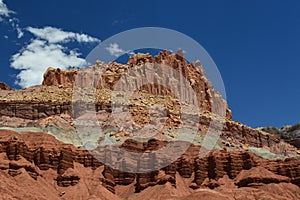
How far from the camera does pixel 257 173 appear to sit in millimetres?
100312

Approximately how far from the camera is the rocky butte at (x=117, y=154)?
92.6m

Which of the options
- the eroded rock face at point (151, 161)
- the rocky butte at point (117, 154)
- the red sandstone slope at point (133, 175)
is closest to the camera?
the red sandstone slope at point (133, 175)

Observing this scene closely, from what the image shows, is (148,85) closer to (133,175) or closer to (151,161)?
(151,161)

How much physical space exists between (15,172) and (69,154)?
670 inches

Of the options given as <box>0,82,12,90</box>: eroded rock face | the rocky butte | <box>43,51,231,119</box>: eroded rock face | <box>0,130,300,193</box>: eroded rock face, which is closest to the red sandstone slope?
<box>0,130,300,193</box>: eroded rock face

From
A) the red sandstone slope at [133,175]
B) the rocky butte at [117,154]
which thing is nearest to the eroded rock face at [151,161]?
the red sandstone slope at [133,175]

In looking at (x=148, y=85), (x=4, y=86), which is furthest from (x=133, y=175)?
(x=4, y=86)

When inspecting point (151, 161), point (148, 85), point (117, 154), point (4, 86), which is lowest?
point (151, 161)

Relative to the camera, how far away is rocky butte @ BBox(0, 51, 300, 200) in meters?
92.6

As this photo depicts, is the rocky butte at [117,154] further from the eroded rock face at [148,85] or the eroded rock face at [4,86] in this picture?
the eroded rock face at [4,86]

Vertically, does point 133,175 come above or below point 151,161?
below

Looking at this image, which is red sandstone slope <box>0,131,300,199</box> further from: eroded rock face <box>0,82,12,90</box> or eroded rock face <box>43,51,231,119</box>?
eroded rock face <box>0,82,12,90</box>

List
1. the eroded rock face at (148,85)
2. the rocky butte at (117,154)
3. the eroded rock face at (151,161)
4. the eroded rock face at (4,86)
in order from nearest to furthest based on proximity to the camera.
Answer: the rocky butte at (117,154)
the eroded rock face at (151,161)
the eroded rock face at (148,85)
the eroded rock face at (4,86)

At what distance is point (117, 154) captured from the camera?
112250 mm
